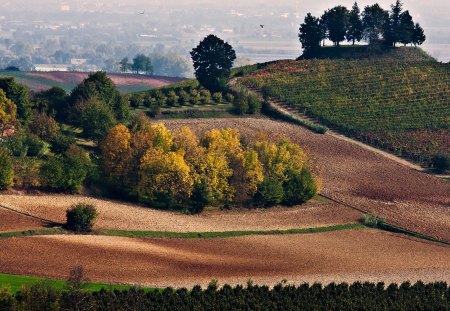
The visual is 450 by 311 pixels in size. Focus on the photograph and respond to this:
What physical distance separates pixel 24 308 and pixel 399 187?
5812cm

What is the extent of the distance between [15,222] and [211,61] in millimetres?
61931

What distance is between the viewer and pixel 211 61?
146 meters

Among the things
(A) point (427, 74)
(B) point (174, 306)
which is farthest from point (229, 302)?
(A) point (427, 74)

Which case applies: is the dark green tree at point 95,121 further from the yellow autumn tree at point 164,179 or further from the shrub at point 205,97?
the shrub at point 205,97

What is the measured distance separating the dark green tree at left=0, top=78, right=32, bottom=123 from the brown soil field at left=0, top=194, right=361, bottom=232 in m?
21.6

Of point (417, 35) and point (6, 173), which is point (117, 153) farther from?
point (417, 35)

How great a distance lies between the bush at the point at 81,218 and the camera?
88.6m

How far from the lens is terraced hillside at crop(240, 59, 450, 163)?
13212 centimetres

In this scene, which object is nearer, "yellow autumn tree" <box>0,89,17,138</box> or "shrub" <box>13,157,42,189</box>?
"shrub" <box>13,157,42,189</box>

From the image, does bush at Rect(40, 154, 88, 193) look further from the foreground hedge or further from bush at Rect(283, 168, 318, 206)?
the foreground hedge

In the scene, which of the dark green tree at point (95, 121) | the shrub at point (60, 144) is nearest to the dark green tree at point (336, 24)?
the dark green tree at point (95, 121)

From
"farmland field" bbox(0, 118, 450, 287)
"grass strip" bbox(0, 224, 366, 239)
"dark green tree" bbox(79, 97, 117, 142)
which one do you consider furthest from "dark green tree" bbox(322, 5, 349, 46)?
"grass strip" bbox(0, 224, 366, 239)

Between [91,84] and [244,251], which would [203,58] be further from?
[244,251]

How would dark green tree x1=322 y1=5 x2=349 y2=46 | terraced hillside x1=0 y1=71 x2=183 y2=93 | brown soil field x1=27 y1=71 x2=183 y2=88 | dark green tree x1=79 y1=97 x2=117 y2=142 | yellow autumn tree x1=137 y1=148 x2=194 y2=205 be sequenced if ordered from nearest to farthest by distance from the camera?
yellow autumn tree x1=137 y1=148 x2=194 y2=205 → dark green tree x1=79 y1=97 x2=117 y2=142 → dark green tree x1=322 y1=5 x2=349 y2=46 → terraced hillside x1=0 y1=71 x2=183 y2=93 → brown soil field x1=27 y1=71 x2=183 y2=88
